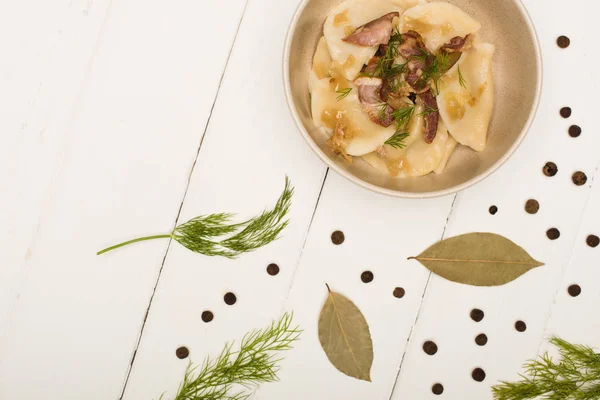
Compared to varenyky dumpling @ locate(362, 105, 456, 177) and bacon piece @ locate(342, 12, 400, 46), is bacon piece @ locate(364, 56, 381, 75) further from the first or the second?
varenyky dumpling @ locate(362, 105, 456, 177)

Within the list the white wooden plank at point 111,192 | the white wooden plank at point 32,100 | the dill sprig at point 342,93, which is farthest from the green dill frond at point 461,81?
the white wooden plank at point 32,100

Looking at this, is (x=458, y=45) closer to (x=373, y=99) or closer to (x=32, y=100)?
(x=373, y=99)

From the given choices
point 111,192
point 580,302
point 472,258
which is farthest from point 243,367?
point 580,302

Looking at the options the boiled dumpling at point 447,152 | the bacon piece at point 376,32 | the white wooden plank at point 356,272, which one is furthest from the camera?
the white wooden plank at point 356,272

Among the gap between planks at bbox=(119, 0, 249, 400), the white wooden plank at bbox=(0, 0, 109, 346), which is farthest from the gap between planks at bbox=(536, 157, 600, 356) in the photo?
the white wooden plank at bbox=(0, 0, 109, 346)

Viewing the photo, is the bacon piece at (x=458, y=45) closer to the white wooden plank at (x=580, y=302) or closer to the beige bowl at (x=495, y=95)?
the beige bowl at (x=495, y=95)
